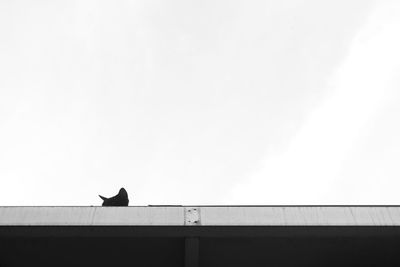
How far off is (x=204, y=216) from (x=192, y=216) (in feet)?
0.38

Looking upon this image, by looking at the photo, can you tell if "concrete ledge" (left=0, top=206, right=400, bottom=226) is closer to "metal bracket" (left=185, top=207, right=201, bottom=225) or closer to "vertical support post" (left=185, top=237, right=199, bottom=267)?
"metal bracket" (left=185, top=207, right=201, bottom=225)

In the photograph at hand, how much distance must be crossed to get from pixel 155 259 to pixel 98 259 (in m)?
0.58

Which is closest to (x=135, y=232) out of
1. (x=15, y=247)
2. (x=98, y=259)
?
(x=98, y=259)

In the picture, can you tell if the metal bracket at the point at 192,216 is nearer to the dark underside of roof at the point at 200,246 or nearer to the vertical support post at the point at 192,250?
the dark underside of roof at the point at 200,246

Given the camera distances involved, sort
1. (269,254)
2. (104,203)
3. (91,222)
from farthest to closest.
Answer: (104,203) < (269,254) < (91,222)

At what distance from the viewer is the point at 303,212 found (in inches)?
217

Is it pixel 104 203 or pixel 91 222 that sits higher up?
pixel 104 203

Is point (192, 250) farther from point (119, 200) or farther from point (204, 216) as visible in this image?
point (119, 200)

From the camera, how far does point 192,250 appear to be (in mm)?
5531

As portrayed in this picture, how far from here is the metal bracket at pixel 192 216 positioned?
5.40 m

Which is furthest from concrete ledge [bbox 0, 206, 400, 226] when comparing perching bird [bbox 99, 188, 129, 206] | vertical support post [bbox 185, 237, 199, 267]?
perching bird [bbox 99, 188, 129, 206]

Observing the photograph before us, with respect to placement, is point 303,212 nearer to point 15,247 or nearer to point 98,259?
point 98,259

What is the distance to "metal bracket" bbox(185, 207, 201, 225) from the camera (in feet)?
17.7

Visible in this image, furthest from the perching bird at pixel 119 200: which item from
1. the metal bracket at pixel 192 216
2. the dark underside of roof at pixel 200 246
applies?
the metal bracket at pixel 192 216
